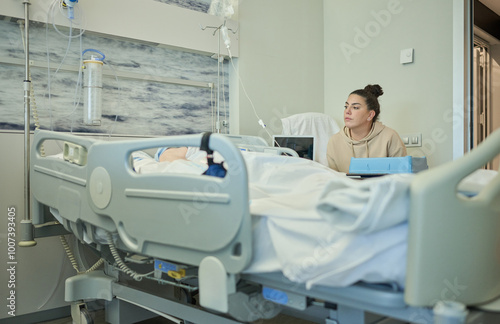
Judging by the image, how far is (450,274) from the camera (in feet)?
2.87

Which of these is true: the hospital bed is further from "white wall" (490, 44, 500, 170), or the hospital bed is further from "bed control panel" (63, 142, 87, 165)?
"white wall" (490, 44, 500, 170)

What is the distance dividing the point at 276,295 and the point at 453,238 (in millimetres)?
488

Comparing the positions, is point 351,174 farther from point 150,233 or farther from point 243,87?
point 243,87

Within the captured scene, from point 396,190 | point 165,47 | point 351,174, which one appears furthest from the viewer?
point 165,47

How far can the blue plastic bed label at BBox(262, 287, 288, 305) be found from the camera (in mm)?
1116

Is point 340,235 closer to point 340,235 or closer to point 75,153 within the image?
point 340,235

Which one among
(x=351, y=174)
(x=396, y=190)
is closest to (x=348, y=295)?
(x=396, y=190)

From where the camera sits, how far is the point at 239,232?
1.02m

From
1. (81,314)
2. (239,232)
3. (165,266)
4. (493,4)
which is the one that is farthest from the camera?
(493,4)

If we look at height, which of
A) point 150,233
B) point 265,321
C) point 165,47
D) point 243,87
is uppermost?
point 165,47

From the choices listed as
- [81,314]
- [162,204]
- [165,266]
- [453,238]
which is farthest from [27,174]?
[453,238]

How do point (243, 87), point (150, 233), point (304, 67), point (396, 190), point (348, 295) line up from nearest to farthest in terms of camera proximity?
point (396, 190) → point (348, 295) → point (150, 233) → point (243, 87) → point (304, 67)

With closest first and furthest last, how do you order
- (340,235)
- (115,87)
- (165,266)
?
(340,235) → (165,266) → (115,87)

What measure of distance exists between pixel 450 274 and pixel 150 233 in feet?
2.72
